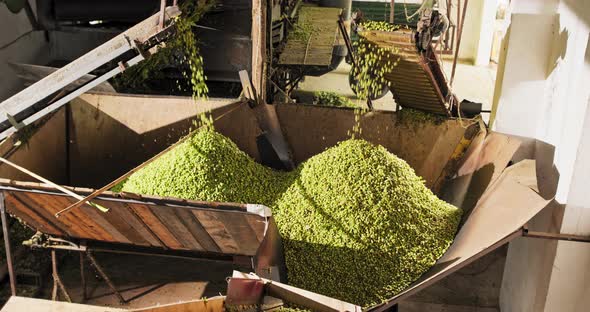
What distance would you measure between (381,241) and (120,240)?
156 cm

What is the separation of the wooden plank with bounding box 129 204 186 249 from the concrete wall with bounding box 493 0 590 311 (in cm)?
212

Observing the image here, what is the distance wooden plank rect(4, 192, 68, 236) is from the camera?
3207 millimetres

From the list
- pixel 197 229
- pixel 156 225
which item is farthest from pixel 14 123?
pixel 197 229

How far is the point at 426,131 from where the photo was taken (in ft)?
13.7

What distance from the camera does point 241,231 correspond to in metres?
3.09

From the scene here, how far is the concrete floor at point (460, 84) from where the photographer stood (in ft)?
25.0

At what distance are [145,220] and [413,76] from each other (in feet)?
6.69

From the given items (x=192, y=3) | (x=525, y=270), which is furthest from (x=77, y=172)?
(x=525, y=270)

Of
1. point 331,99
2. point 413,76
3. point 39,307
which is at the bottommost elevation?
point 39,307

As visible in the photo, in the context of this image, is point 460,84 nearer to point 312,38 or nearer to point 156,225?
point 312,38

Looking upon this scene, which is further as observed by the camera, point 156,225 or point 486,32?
point 486,32

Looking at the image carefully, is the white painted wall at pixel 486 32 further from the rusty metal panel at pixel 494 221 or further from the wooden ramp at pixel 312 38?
the rusty metal panel at pixel 494 221

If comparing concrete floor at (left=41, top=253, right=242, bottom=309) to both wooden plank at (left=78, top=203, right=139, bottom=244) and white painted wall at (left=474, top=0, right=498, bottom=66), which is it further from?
white painted wall at (left=474, top=0, right=498, bottom=66)

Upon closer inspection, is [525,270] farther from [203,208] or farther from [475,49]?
[475,49]
